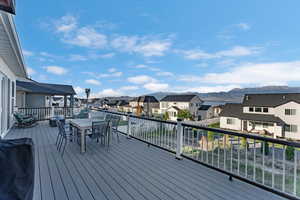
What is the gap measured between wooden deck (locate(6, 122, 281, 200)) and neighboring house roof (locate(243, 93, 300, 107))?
11.9m

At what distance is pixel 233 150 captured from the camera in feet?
11.8

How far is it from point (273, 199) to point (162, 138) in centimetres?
273

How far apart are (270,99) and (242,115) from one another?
7614 millimetres

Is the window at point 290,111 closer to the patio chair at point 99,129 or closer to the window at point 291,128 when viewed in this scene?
the window at point 291,128

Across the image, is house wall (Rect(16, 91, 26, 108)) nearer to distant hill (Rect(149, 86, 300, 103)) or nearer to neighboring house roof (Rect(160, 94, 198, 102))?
distant hill (Rect(149, 86, 300, 103))

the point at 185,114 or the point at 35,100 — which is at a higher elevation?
the point at 35,100

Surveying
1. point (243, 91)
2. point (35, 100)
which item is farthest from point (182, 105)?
point (35, 100)

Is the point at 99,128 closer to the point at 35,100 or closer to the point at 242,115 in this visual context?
the point at 35,100

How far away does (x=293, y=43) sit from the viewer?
11.9 metres

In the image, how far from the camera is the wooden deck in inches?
88.9

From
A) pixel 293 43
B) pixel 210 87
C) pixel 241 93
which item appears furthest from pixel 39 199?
pixel 210 87

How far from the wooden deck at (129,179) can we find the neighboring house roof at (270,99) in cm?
1193

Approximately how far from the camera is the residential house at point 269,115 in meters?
11.4

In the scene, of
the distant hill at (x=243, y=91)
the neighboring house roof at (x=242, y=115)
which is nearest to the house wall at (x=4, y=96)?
the distant hill at (x=243, y=91)
